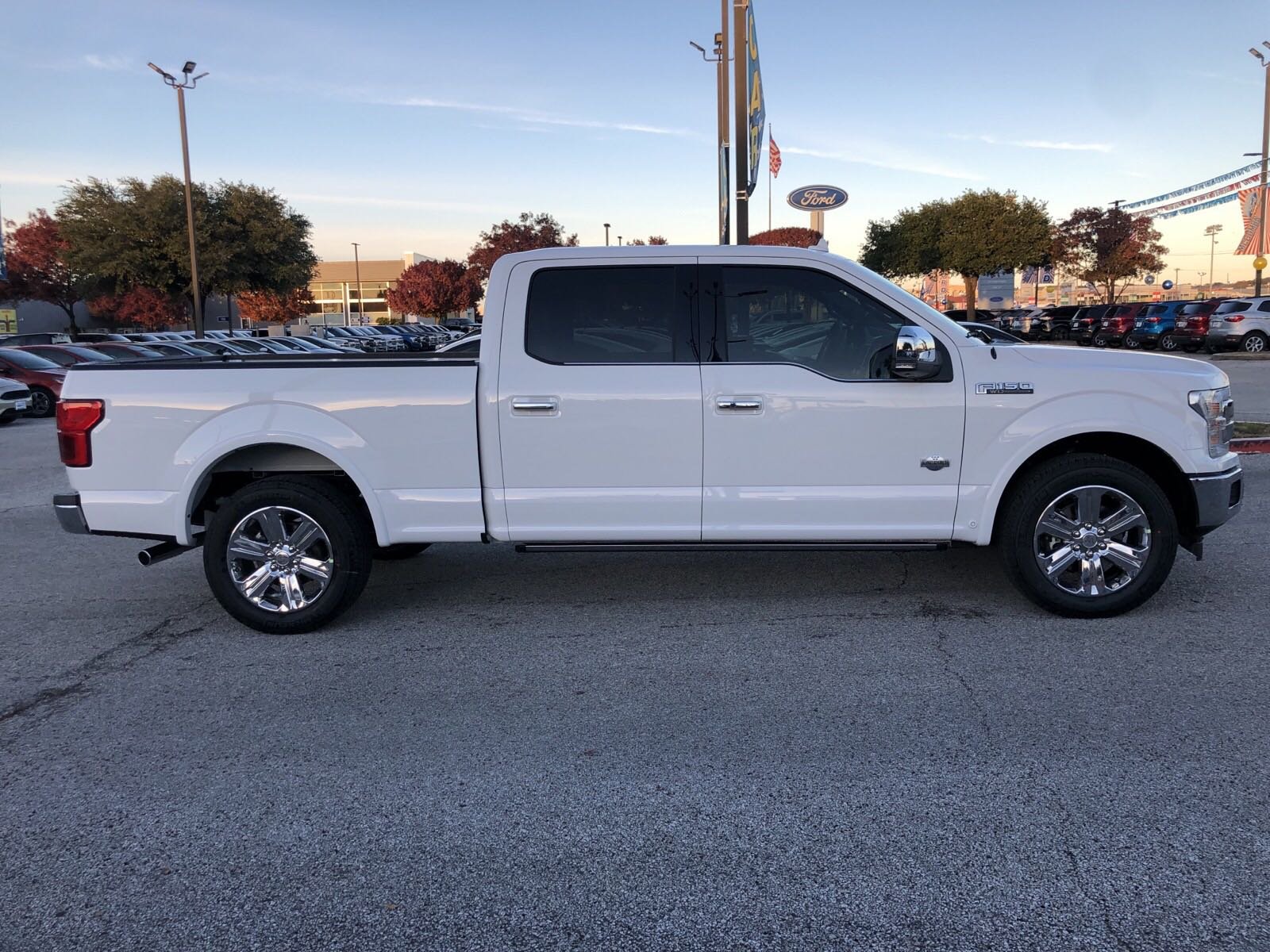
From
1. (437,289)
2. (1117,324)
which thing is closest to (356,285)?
(437,289)

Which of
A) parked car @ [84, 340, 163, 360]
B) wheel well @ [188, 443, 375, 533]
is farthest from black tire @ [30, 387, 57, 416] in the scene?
wheel well @ [188, 443, 375, 533]

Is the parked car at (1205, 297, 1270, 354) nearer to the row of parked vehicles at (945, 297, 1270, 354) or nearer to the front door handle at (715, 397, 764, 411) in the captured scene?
the row of parked vehicles at (945, 297, 1270, 354)

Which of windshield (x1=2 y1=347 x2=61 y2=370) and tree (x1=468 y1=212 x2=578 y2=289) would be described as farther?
tree (x1=468 y1=212 x2=578 y2=289)

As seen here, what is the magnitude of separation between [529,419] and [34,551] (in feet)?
16.6

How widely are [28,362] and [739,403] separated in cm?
2059

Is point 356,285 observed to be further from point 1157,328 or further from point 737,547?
point 737,547

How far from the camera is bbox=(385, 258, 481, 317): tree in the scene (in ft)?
283

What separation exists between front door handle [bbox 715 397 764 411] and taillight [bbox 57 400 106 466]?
10.8 ft

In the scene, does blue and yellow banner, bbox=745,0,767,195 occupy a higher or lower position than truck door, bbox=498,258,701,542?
higher

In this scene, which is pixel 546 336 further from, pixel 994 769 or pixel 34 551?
pixel 34 551

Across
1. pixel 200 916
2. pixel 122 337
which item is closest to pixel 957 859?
pixel 200 916

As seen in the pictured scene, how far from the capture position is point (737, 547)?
17.6 feet

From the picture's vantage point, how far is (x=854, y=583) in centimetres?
618

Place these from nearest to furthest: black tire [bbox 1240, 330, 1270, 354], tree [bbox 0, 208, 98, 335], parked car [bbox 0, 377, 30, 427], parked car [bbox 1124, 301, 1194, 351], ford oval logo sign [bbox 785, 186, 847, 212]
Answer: parked car [bbox 0, 377, 30, 427]
ford oval logo sign [bbox 785, 186, 847, 212]
black tire [bbox 1240, 330, 1270, 354]
parked car [bbox 1124, 301, 1194, 351]
tree [bbox 0, 208, 98, 335]
